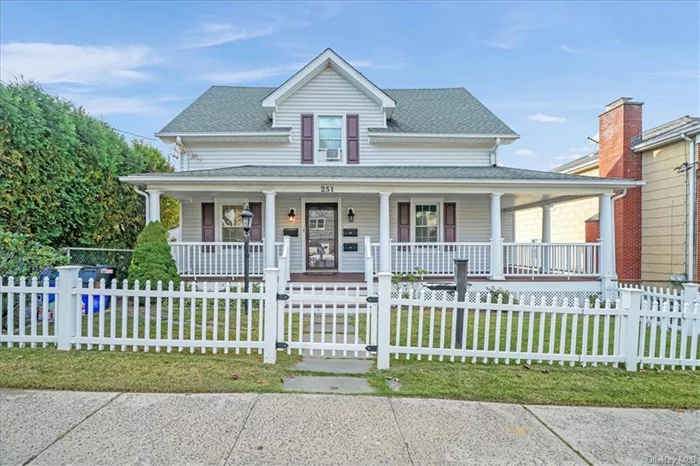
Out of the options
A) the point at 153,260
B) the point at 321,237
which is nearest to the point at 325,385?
the point at 153,260

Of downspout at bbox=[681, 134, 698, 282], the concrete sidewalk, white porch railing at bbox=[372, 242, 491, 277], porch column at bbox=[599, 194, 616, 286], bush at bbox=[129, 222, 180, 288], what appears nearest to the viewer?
the concrete sidewalk

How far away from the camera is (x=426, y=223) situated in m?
13.0

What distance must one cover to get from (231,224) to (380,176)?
5092 mm

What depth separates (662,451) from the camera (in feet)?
10.2

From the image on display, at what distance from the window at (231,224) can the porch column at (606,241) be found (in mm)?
10112

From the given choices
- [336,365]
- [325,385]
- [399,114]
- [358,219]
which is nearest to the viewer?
[325,385]

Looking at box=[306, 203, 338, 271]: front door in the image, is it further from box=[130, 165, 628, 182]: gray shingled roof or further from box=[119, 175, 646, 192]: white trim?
box=[119, 175, 646, 192]: white trim

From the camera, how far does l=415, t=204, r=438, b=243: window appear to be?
42.4 feet

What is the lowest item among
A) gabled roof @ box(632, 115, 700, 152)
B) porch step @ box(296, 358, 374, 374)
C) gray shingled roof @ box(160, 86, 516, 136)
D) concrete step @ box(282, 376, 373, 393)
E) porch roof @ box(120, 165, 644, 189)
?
porch step @ box(296, 358, 374, 374)

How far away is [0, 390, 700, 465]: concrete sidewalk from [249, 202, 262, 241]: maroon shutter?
8412 mm

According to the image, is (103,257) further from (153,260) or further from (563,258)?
(563,258)

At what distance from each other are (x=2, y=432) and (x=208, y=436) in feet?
5.28

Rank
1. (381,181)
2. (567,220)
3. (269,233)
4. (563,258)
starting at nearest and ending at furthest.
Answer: (381,181), (269,233), (563,258), (567,220)

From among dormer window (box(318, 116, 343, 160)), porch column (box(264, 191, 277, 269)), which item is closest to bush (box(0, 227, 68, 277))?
porch column (box(264, 191, 277, 269))
